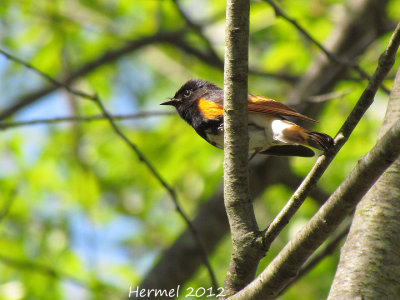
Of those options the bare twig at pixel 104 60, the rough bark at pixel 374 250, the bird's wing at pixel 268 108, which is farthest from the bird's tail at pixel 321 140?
the bare twig at pixel 104 60

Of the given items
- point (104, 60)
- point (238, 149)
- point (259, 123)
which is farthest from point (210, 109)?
point (104, 60)

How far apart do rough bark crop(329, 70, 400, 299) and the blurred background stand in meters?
1.79

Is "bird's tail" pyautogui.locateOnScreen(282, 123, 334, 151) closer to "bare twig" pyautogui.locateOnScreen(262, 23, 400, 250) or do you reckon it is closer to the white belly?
the white belly

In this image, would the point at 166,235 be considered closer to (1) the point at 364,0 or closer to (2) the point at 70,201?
(2) the point at 70,201

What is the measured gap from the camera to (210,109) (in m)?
3.80

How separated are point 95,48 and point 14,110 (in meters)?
2.10

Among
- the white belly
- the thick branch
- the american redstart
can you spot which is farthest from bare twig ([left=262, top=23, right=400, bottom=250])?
the white belly

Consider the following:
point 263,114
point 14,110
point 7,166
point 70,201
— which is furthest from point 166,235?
point 263,114

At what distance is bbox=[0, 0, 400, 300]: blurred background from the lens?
5336mm

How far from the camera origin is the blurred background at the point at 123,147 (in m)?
5.34

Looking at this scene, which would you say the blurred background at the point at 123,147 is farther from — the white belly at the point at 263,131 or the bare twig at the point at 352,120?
the bare twig at the point at 352,120

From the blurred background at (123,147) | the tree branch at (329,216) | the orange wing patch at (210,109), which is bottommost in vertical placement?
the tree branch at (329,216)

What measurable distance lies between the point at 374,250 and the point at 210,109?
1697mm

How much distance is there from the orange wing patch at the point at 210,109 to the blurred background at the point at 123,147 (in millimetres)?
991
